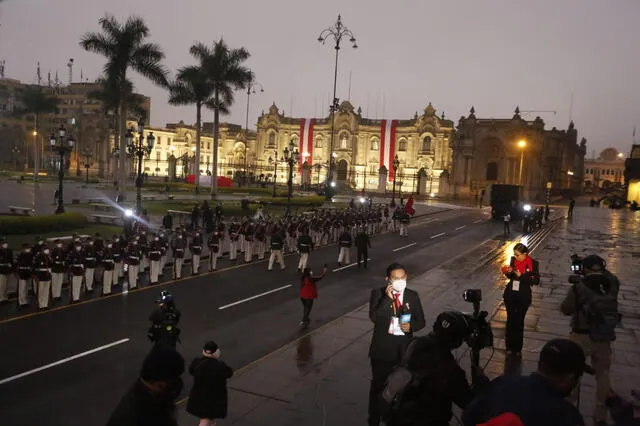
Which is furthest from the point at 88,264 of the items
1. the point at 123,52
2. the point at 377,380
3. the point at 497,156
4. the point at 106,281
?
the point at 497,156

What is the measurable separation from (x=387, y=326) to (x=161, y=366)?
125 inches

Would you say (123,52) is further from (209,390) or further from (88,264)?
(209,390)

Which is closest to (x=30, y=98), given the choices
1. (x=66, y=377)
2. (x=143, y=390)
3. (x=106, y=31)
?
(x=106, y=31)

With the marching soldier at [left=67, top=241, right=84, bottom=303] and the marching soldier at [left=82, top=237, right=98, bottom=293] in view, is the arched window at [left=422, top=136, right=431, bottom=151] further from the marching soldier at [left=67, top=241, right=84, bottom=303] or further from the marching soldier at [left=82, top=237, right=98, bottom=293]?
the marching soldier at [left=67, top=241, right=84, bottom=303]

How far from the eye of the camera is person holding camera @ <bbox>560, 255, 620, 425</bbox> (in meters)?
6.30

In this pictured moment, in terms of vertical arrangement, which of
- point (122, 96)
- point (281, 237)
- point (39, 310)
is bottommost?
point (39, 310)

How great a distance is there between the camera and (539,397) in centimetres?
313

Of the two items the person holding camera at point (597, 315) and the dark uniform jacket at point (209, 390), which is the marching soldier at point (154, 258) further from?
the person holding camera at point (597, 315)

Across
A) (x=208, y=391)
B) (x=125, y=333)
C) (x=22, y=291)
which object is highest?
(x=208, y=391)

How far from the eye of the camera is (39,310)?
12.4m

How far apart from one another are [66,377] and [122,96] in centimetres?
3157

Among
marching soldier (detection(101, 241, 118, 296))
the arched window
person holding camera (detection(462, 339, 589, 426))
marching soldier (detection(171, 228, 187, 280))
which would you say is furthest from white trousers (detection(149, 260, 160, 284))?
the arched window

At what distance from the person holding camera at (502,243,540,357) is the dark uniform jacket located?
5303 millimetres

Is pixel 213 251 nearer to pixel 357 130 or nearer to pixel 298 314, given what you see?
pixel 298 314
